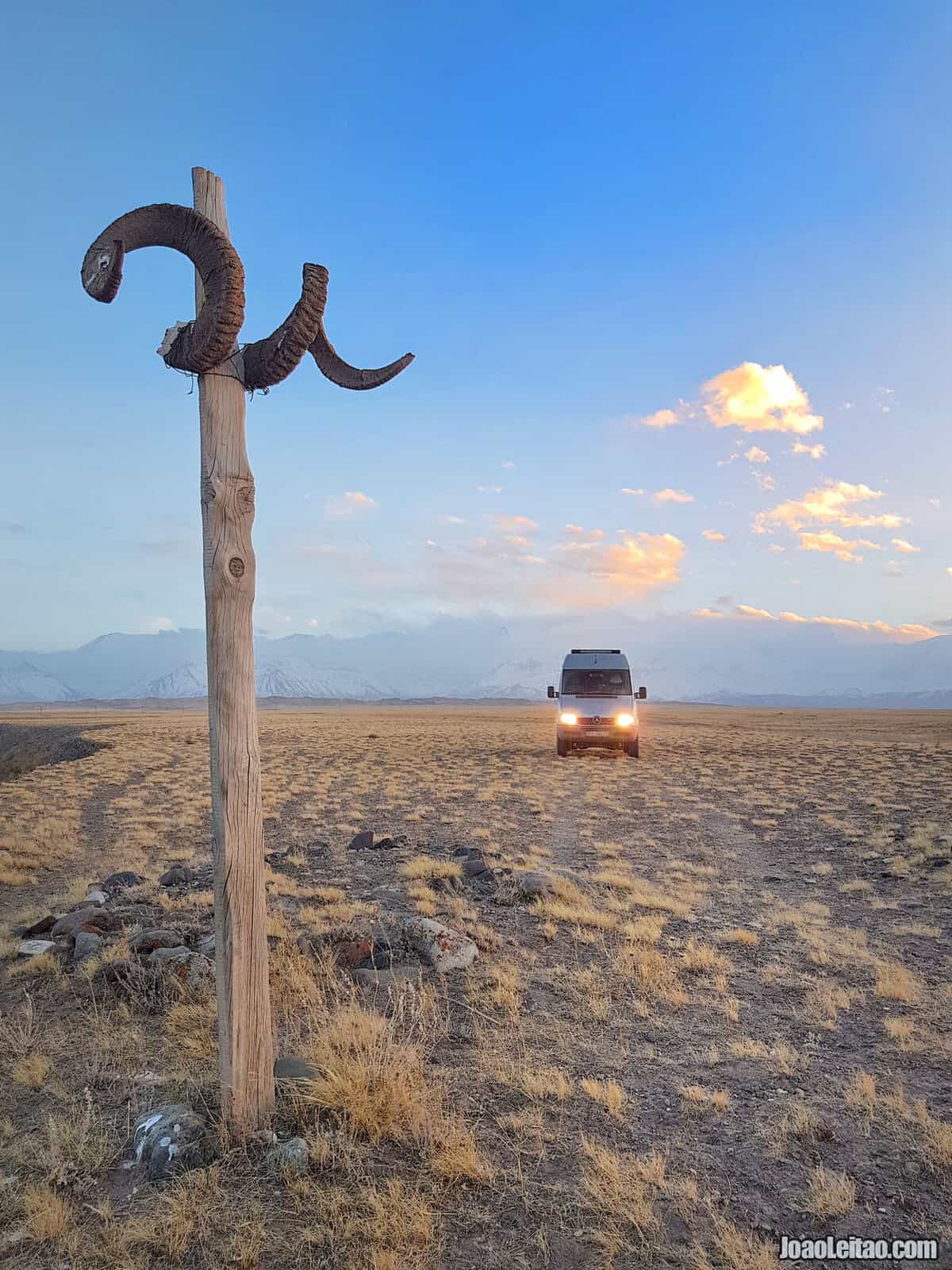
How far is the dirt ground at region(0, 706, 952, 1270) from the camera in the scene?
3271 mm

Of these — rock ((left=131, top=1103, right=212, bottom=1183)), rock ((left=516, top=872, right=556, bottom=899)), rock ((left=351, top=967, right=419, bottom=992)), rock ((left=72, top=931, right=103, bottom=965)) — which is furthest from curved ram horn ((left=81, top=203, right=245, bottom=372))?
rock ((left=516, top=872, right=556, bottom=899))

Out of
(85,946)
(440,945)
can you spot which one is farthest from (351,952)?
(85,946)

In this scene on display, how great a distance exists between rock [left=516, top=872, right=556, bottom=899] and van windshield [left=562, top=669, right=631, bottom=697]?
14337mm

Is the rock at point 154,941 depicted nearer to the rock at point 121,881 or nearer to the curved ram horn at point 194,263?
the rock at point 121,881

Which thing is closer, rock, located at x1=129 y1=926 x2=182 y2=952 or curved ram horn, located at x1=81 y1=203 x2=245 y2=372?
curved ram horn, located at x1=81 y1=203 x2=245 y2=372

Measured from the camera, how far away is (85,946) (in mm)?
6762

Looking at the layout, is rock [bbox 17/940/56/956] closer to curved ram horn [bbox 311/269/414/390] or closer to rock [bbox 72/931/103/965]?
rock [bbox 72/931/103/965]

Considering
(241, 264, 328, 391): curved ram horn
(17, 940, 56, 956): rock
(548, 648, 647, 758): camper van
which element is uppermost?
(241, 264, 328, 391): curved ram horn

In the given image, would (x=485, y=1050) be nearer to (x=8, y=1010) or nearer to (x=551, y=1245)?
(x=551, y=1245)

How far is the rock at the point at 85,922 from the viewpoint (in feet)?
24.0

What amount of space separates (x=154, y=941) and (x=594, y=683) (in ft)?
59.7

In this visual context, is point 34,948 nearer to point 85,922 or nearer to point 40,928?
point 85,922

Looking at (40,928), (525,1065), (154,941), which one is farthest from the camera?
(40,928)

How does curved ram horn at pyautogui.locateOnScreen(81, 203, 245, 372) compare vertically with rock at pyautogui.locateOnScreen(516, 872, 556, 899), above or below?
above
